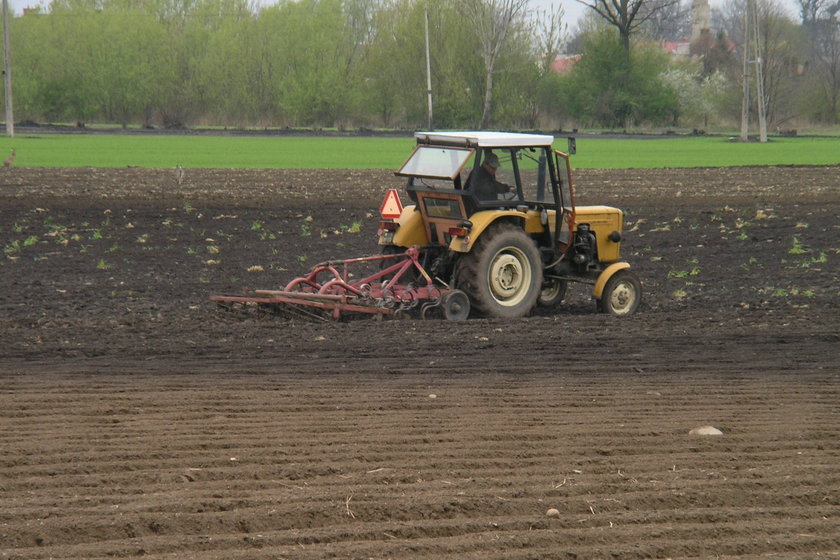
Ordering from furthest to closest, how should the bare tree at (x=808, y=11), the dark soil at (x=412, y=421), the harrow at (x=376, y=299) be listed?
the bare tree at (x=808, y=11)
the harrow at (x=376, y=299)
the dark soil at (x=412, y=421)

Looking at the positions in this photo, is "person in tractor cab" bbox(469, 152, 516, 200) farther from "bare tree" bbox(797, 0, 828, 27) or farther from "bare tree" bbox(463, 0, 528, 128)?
"bare tree" bbox(797, 0, 828, 27)

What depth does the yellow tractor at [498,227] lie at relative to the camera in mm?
10570

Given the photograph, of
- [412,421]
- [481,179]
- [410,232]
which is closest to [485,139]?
[481,179]

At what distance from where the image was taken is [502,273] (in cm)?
1088

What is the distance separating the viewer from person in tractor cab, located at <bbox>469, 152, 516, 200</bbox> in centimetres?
1058

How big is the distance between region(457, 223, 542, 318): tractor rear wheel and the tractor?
1cm

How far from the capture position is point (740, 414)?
7.16 meters

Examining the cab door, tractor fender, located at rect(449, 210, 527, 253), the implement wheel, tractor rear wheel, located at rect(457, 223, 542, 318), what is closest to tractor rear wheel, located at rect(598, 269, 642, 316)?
the cab door

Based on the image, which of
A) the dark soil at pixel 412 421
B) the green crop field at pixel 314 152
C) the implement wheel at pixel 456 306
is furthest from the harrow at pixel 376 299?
the green crop field at pixel 314 152

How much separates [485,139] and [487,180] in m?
0.44

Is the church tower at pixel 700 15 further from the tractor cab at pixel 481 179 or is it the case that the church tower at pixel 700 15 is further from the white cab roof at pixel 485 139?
the white cab roof at pixel 485 139

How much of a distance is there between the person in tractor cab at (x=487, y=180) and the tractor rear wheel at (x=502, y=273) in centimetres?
33

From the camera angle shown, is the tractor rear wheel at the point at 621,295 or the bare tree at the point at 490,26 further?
the bare tree at the point at 490,26

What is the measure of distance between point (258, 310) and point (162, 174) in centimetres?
1796
